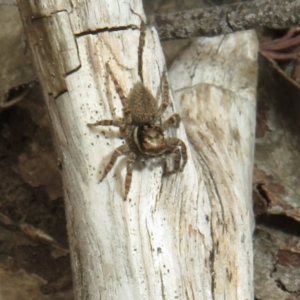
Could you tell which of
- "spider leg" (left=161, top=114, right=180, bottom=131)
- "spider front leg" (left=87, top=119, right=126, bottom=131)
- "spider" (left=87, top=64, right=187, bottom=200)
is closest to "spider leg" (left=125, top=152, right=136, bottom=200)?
"spider" (left=87, top=64, right=187, bottom=200)

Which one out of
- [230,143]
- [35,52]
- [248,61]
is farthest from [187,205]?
[248,61]

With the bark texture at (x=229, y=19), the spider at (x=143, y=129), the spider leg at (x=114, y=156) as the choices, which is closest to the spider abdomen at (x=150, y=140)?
the spider at (x=143, y=129)

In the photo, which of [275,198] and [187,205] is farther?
[275,198]

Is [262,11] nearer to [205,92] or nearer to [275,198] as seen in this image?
[205,92]

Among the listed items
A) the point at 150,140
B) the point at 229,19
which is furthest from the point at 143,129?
the point at 229,19

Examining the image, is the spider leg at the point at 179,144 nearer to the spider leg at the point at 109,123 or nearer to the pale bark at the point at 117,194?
the pale bark at the point at 117,194

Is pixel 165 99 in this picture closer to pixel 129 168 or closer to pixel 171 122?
pixel 171 122

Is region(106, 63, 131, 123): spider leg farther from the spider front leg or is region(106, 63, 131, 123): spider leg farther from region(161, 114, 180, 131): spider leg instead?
region(161, 114, 180, 131): spider leg
